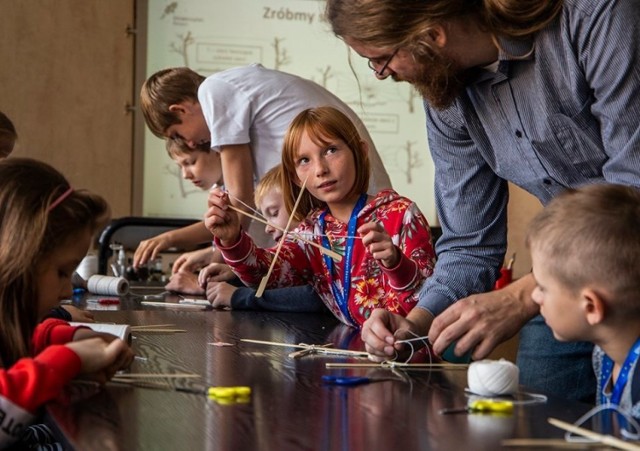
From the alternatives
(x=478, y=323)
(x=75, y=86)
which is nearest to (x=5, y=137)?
(x=478, y=323)

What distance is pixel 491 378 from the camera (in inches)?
54.9

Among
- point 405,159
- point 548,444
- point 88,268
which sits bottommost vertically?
point 548,444

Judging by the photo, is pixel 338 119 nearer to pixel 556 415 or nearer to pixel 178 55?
pixel 556 415

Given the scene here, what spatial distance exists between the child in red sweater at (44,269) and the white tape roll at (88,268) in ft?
6.37

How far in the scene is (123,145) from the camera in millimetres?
6051

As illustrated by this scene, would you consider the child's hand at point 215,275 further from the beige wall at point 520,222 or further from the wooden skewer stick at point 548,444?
the beige wall at point 520,222

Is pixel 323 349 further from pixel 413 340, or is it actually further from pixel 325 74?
pixel 325 74

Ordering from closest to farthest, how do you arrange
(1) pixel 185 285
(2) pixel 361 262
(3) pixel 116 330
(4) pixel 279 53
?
(3) pixel 116 330, (2) pixel 361 262, (1) pixel 185 285, (4) pixel 279 53

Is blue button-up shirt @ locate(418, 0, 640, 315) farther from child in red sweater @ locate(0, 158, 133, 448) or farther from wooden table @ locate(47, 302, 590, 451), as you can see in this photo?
child in red sweater @ locate(0, 158, 133, 448)

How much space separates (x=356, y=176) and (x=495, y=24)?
1.03 m

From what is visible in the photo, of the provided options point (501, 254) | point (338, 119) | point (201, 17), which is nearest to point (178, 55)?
point (201, 17)

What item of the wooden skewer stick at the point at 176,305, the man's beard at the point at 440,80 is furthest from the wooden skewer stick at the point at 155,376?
the wooden skewer stick at the point at 176,305

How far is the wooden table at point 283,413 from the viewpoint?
1111 mm

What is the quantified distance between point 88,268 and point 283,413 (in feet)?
8.51
